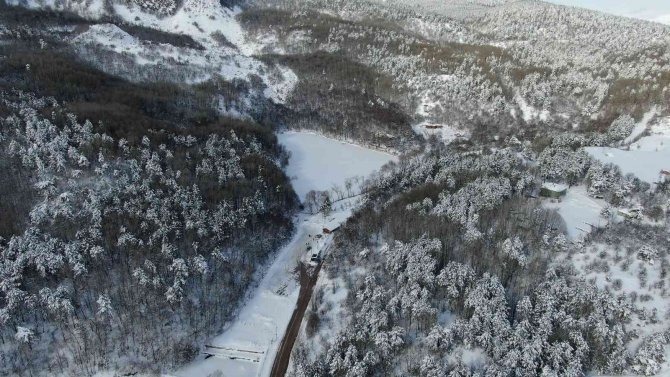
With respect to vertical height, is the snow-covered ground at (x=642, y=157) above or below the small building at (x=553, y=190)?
above

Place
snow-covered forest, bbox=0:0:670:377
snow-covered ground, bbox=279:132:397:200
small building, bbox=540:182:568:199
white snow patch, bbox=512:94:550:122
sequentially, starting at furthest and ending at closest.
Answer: white snow patch, bbox=512:94:550:122 < snow-covered ground, bbox=279:132:397:200 < small building, bbox=540:182:568:199 < snow-covered forest, bbox=0:0:670:377

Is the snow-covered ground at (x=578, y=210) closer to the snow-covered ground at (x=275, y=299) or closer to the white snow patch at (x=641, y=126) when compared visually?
the snow-covered ground at (x=275, y=299)

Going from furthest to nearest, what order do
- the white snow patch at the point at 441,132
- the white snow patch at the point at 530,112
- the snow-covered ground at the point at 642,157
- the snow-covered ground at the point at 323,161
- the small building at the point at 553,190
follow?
the white snow patch at the point at 530,112 < the white snow patch at the point at 441,132 < the snow-covered ground at the point at 323,161 < the snow-covered ground at the point at 642,157 < the small building at the point at 553,190

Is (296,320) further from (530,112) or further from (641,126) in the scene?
(530,112)

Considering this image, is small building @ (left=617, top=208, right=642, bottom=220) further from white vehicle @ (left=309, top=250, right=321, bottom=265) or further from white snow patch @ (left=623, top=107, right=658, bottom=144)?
white snow patch @ (left=623, top=107, right=658, bottom=144)

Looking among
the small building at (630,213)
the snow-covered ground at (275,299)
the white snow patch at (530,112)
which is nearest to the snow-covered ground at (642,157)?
the small building at (630,213)

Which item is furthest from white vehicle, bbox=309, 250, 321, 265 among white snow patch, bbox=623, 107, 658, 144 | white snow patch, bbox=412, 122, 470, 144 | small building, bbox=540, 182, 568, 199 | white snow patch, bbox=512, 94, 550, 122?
white snow patch, bbox=512, 94, 550, 122
